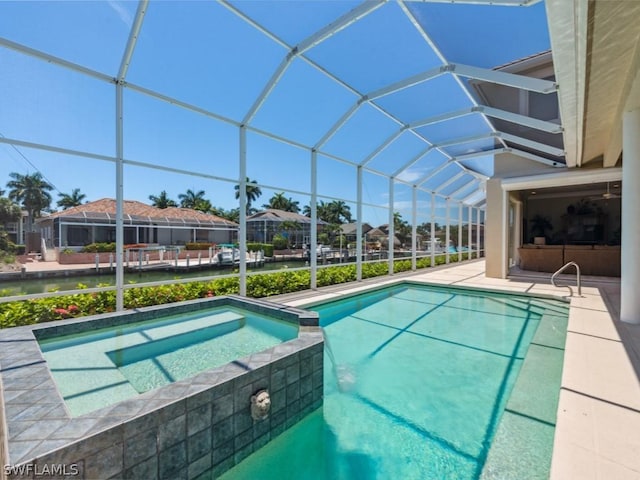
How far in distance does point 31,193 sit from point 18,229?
557 mm

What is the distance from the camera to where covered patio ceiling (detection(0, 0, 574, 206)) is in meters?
4.11

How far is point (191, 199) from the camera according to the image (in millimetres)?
38562

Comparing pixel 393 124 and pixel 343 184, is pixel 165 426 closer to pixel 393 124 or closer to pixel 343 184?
pixel 393 124

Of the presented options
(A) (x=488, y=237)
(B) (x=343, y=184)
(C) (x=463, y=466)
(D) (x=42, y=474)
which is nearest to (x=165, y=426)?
(D) (x=42, y=474)

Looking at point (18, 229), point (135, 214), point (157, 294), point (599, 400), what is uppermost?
point (135, 214)

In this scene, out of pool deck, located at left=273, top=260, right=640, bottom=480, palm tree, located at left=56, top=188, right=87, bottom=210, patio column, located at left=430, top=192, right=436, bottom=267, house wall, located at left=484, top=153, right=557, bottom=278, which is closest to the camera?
pool deck, located at left=273, top=260, right=640, bottom=480

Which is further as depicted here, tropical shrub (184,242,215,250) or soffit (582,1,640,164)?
tropical shrub (184,242,215,250)

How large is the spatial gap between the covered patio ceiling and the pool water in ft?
8.73

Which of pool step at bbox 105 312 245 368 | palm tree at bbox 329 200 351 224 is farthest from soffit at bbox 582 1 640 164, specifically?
palm tree at bbox 329 200 351 224

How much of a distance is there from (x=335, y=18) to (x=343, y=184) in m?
5.65

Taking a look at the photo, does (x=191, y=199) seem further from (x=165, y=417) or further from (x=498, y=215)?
(x=165, y=417)

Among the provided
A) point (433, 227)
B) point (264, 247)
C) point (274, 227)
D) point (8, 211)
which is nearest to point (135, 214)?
point (8, 211)

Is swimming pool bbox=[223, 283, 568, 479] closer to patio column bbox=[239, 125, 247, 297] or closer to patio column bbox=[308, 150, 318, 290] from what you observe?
patio column bbox=[239, 125, 247, 297]

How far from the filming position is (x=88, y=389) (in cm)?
294
